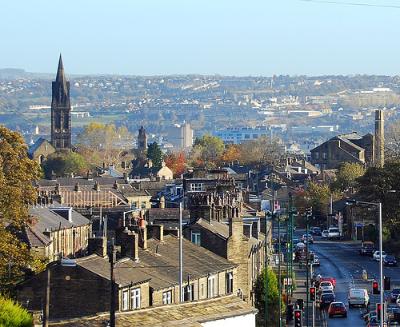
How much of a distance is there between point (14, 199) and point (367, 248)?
49823mm

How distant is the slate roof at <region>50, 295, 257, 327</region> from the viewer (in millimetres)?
31562

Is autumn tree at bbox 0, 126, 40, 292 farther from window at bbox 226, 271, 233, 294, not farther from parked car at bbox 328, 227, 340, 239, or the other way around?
parked car at bbox 328, 227, 340, 239

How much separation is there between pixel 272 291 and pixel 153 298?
56.2 feet

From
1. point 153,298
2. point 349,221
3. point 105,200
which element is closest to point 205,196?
point 153,298

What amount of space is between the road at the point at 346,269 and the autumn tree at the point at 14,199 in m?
12.3

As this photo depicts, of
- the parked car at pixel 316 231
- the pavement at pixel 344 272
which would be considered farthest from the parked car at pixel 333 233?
the pavement at pixel 344 272

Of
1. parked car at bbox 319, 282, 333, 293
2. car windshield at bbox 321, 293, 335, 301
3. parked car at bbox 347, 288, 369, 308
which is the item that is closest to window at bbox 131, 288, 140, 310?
parked car at bbox 347, 288, 369, 308

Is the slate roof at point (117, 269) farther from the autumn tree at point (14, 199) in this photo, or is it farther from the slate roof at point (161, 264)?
the autumn tree at point (14, 199)

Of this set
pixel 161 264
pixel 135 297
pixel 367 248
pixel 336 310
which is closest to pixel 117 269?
pixel 135 297

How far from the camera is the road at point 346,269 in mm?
67806

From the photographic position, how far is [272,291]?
6456 centimetres

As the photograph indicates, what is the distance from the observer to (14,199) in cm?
6456

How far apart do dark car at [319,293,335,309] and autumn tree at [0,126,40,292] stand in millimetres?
13472

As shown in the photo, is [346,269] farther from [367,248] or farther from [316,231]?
[316,231]
